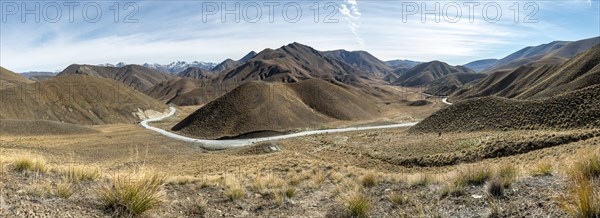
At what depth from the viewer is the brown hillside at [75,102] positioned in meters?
91.0

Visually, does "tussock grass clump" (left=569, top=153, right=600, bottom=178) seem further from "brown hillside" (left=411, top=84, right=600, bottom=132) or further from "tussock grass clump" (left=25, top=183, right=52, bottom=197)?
"brown hillside" (left=411, top=84, right=600, bottom=132)

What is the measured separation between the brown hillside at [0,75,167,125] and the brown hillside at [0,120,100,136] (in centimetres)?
2339

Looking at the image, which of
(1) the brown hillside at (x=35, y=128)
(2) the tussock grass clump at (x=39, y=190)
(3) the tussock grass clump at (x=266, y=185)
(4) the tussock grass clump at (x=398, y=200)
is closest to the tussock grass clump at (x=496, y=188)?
(4) the tussock grass clump at (x=398, y=200)

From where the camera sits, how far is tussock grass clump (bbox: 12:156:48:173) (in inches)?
327

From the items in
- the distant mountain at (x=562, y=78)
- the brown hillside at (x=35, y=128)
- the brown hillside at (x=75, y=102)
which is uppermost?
the distant mountain at (x=562, y=78)

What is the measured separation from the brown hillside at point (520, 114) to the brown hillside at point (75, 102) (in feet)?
294

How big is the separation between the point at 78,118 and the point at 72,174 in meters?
104

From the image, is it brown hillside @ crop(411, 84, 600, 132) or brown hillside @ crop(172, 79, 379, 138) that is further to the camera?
brown hillside @ crop(172, 79, 379, 138)

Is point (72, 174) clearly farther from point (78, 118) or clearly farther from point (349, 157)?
point (78, 118)

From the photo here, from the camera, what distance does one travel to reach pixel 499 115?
42.7 m

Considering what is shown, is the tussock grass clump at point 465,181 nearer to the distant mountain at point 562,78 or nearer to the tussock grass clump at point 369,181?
the tussock grass clump at point 369,181

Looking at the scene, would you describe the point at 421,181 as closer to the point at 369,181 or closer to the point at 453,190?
the point at 369,181

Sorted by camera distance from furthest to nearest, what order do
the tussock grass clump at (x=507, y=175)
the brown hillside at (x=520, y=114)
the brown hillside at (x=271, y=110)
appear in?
the brown hillside at (x=271, y=110) < the brown hillside at (x=520, y=114) < the tussock grass clump at (x=507, y=175)

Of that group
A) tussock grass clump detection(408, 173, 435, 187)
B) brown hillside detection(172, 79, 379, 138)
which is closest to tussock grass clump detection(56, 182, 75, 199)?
tussock grass clump detection(408, 173, 435, 187)
